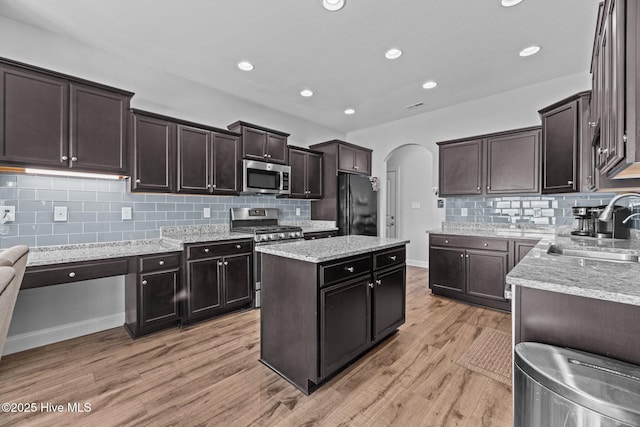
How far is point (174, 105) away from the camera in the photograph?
11.2 ft

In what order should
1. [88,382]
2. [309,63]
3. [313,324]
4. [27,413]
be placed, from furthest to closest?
[309,63] → [88,382] → [313,324] → [27,413]

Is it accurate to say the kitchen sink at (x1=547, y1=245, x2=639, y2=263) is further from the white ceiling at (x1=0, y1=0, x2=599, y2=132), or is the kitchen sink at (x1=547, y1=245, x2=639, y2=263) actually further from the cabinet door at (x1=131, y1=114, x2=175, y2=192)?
the cabinet door at (x1=131, y1=114, x2=175, y2=192)

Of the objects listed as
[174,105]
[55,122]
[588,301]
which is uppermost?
[174,105]

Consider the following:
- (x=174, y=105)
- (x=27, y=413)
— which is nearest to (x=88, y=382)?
(x=27, y=413)

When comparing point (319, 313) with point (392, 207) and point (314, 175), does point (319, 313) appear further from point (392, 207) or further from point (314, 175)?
point (392, 207)

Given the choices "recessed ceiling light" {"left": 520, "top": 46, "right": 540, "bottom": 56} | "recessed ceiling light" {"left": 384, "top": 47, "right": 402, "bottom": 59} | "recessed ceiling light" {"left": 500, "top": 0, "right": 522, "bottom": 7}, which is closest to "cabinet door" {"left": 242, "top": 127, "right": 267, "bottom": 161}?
"recessed ceiling light" {"left": 384, "top": 47, "right": 402, "bottom": 59}

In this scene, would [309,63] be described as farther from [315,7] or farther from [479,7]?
[479,7]

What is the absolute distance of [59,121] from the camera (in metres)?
2.29

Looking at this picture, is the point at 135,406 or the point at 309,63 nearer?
the point at 135,406

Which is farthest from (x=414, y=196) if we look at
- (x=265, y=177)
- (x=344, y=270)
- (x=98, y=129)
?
(x=98, y=129)

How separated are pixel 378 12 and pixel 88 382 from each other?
139 inches

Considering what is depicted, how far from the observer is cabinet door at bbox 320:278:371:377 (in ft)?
6.07

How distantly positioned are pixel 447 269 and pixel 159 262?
11.0ft

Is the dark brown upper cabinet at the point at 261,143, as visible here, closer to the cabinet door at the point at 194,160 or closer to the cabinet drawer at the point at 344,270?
the cabinet door at the point at 194,160
